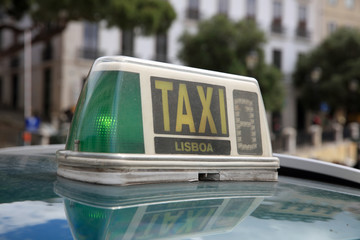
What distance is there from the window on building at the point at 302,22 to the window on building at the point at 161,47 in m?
11.6

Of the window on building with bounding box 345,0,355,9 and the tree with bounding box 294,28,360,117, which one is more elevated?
the window on building with bounding box 345,0,355,9

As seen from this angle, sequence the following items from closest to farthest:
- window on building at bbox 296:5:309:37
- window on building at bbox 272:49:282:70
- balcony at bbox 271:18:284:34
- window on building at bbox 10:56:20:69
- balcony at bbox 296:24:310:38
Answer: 1. window on building at bbox 10:56:20:69
2. balcony at bbox 271:18:284:34
3. window on building at bbox 272:49:282:70
4. balcony at bbox 296:24:310:38
5. window on building at bbox 296:5:309:37

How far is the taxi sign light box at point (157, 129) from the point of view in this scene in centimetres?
202

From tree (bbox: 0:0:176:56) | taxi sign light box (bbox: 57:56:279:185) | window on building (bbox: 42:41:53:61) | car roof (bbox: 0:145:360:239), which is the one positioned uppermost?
window on building (bbox: 42:41:53:61)

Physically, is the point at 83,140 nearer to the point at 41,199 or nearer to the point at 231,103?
the point at 41,199

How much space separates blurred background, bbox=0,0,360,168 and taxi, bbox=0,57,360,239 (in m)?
13.4

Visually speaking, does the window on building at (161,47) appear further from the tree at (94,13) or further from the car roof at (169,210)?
the car roof at (169,210)

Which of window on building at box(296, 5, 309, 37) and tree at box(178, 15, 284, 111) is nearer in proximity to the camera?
tree at box(178, 15, 284, 111)

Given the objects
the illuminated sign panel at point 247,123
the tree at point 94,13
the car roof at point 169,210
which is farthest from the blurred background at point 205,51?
the car roof at point 169,210

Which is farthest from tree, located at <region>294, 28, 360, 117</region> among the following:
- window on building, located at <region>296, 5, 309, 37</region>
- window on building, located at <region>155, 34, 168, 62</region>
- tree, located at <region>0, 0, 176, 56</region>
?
tree, located at <region>0, 0, 176, 56</region>

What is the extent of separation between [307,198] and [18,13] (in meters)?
18.8

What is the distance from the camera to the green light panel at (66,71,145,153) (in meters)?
2.02

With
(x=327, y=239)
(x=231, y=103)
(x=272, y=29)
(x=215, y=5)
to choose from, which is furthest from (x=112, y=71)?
(x=272, y=29)

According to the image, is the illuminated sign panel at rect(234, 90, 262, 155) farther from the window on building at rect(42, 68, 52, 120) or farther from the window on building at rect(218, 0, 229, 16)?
the window on building at rect(218, 0, 229, 16)
